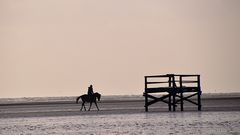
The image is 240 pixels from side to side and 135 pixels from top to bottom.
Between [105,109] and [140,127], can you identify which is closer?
[140,127]

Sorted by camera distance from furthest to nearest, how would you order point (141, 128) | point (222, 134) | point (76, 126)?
point (76, 126) < point (141, 128) < point (222, 134)

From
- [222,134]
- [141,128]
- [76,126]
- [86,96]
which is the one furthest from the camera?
[86,96]

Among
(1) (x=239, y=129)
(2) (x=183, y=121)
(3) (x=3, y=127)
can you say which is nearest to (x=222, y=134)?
(1) (x=239, y=129)

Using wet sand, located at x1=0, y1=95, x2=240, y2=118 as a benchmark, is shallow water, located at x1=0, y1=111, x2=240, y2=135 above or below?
below

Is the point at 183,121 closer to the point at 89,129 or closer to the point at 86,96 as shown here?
the point at 89,129

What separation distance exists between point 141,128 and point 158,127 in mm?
967

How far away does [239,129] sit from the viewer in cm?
3356

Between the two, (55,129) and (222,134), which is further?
(55,129)

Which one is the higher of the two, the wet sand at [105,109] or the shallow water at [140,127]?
the wet sand at [105,109]

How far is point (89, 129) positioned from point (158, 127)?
3305 mm

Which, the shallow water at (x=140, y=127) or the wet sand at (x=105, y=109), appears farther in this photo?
the wet sand at (x=105, y=109)

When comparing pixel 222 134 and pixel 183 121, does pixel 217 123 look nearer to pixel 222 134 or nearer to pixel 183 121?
pixel 183 121

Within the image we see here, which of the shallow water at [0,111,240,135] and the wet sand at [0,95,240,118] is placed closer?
the shallow water at [0,111,240,135]

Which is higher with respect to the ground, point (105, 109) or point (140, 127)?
point (105, 109)
